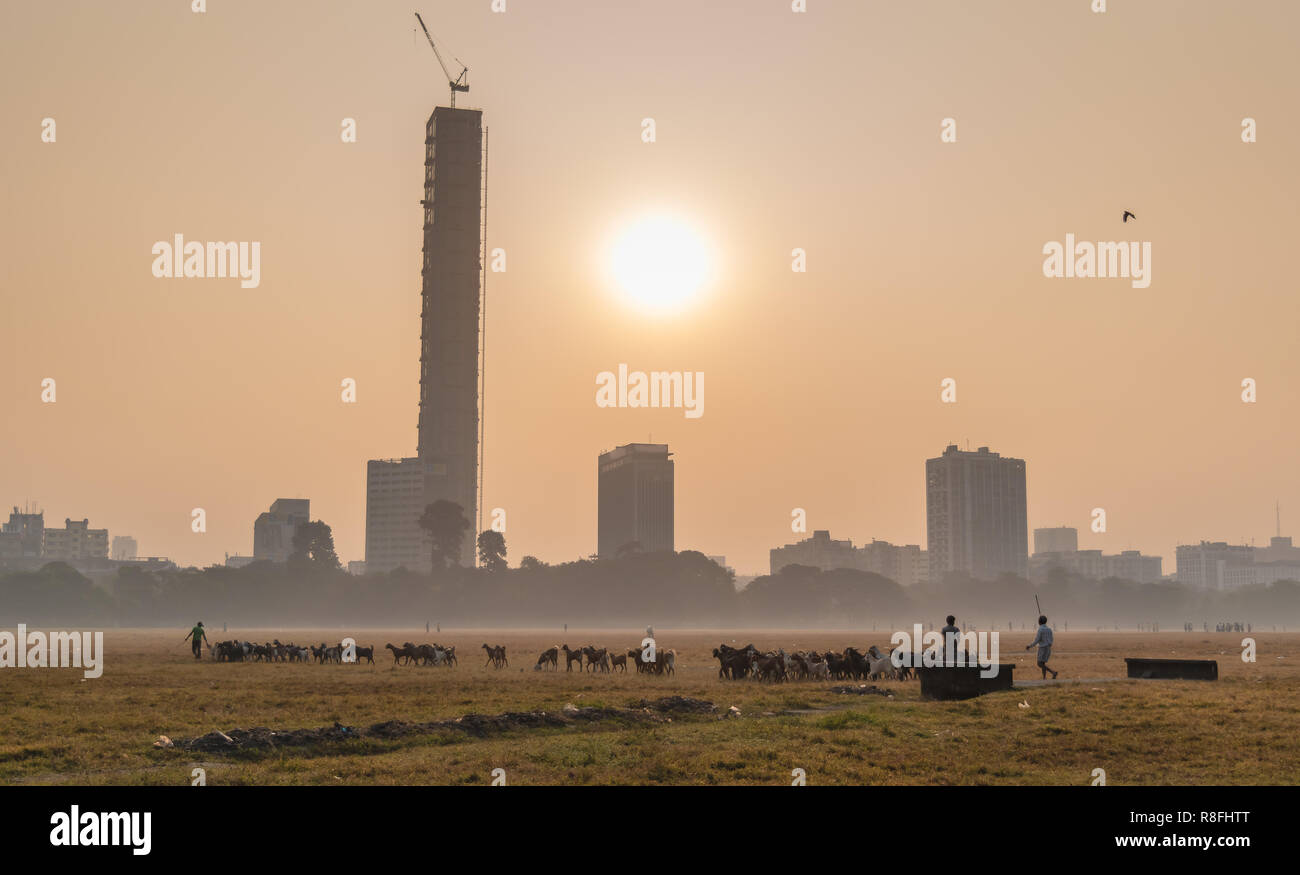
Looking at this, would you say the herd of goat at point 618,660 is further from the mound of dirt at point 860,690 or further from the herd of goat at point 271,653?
the mound of dirt at point 860,690

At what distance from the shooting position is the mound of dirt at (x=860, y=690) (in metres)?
35.3

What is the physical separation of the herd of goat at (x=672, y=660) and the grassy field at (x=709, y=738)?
5.36 metres

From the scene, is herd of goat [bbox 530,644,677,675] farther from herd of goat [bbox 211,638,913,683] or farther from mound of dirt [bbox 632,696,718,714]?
mound of dirt [bbox 632,696,718,714]

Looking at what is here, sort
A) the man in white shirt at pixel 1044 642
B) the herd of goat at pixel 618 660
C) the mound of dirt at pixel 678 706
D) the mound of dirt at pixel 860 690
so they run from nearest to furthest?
1. the mound of dirt at pixel 678 706
2. the man in white shirt at pixel 1044 642
3. the mound of dirt at pixel 860 690
4. the herd of goat at pixel 618 660

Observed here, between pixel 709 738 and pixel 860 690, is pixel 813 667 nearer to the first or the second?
pixel 860 690

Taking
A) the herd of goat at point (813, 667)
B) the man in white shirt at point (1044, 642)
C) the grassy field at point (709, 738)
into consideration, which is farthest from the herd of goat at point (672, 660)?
the man in white shirt at point (1044, 642)

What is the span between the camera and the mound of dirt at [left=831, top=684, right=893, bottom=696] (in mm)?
35312

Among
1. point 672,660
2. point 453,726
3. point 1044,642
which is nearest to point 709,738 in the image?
point 453,726
